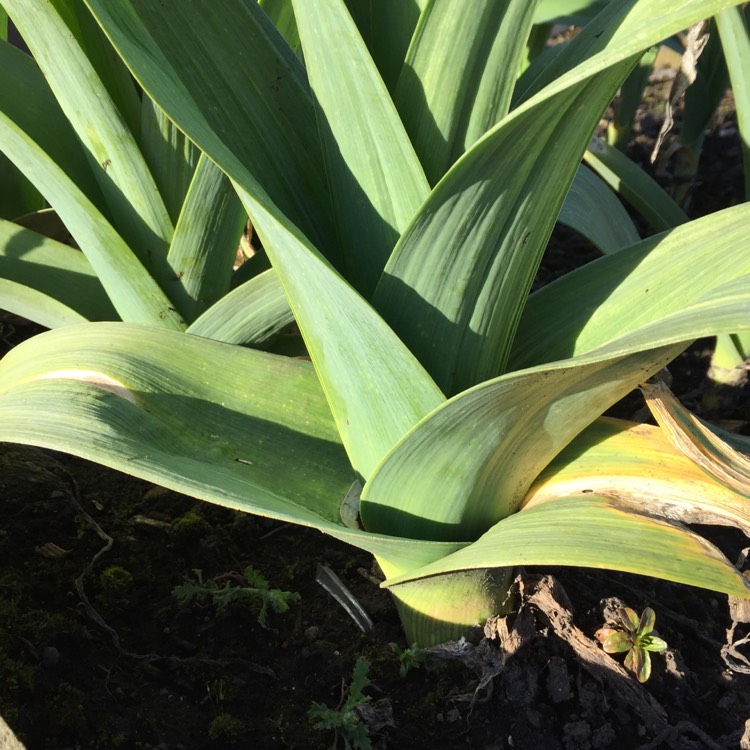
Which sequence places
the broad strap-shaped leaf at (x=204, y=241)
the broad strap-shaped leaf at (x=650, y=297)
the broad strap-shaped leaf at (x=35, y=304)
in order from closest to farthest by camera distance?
the broad strap-shaped leaf at (x=650, y=297)
the broad strap-shaped leaf at (x=204, y=241)
the broad strap-shaped leaf at (x=35, y=304)

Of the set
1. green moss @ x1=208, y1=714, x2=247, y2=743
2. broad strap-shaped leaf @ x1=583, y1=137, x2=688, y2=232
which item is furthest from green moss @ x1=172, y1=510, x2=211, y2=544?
broad strap-shaped leaf @ x1=583, y1=137, x2=688, y2=232

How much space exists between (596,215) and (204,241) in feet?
2.06

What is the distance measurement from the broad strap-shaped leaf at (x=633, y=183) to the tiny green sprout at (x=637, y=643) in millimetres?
830

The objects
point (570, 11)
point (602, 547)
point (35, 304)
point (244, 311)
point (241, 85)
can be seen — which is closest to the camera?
point (602, 547)


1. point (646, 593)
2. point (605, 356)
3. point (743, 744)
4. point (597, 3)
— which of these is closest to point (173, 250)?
point (605, 356)

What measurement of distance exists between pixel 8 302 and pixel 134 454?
0.62 meters

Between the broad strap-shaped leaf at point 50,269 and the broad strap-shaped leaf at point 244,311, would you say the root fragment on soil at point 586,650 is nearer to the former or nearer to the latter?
the broad strap-shaped leaf at point 244,311

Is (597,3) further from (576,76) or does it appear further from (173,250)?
(576,76)

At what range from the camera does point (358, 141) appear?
72 cm

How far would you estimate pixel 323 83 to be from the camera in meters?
0.71

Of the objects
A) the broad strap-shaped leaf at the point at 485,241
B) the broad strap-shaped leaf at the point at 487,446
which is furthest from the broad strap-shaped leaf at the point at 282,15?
the broad strap-shaped leaf at the point at 487,446

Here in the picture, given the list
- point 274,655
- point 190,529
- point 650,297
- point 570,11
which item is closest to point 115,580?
point 190,529

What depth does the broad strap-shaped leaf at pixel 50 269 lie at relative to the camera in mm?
1221

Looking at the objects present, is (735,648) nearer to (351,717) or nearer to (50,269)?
(351,717)
